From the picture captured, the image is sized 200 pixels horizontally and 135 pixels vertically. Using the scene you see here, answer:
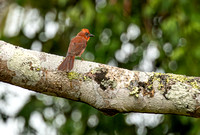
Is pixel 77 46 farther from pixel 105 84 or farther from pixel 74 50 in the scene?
pixel 105 84

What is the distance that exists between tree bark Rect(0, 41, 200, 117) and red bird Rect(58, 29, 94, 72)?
52 millimetres

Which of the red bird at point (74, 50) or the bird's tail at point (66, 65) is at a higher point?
the red bird at point (74, 50)

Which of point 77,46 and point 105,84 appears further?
point 77,46

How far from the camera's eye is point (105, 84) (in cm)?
249

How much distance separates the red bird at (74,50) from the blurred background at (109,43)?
909mm

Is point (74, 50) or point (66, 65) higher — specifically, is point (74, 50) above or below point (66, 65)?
above

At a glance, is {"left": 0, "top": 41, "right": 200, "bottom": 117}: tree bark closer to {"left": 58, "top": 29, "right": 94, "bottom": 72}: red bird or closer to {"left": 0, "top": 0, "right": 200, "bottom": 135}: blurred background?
{"left": 58, "top": 29, "right": 94, "bottom": 72}: red bird

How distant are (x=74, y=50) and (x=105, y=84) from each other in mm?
→ 1034

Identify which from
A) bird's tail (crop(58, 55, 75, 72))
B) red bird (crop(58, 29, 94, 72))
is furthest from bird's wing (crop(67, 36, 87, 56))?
bird's tail (crop(58, 55, 75, 72))

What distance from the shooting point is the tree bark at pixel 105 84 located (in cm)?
244

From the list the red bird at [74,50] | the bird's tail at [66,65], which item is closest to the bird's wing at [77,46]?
the red bird at [74,50]

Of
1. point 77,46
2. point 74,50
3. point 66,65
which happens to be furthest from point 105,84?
point 77,46

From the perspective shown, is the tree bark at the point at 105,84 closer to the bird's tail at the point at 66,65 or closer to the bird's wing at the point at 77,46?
the bird's tail at the point at 66,65

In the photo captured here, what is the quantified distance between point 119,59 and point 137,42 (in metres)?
0.38
